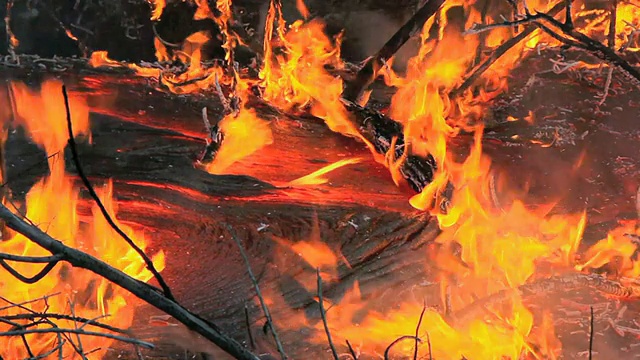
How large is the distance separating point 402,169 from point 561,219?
3.43 feet

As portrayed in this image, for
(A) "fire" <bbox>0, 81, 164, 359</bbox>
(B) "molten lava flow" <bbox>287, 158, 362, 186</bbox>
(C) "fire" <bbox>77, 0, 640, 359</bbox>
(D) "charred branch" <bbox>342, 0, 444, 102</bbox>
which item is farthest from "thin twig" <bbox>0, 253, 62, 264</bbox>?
(D) "charred branch" <bbox>342, 0, 444, 102</bbox>

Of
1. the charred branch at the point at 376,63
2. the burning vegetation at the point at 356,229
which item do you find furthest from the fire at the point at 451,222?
the charred branch at the point at 376,63

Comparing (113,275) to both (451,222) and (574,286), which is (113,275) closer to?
(574,286)

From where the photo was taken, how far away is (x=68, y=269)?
10.6 ft

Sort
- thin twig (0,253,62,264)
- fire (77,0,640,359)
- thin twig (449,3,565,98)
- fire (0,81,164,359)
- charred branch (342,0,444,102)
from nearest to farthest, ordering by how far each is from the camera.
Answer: thin twig (0,253,62,264) → fire (0,81,164,359) → fire (77,0,640,359) → thin twig (449,3,565,98) → charred branch (342,0,444,102)

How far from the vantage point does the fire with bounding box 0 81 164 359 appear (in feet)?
9.00

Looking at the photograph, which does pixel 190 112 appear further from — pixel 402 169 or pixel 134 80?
pixel 402 169

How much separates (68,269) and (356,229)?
5.00 feet

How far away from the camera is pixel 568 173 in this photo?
4.68 m

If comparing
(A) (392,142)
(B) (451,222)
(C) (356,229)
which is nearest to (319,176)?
(A) (392,142)

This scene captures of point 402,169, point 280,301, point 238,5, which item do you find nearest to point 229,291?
point 280,301

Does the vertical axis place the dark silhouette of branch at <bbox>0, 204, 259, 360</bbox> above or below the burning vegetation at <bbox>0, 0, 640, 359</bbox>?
above

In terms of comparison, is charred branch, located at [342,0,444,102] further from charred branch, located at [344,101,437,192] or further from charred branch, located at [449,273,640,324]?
charred branch, located at [449,273,640,324]

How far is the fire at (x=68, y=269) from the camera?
9.00 ft
